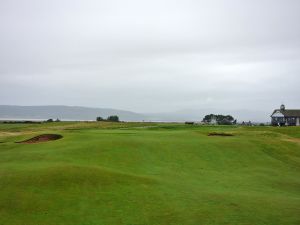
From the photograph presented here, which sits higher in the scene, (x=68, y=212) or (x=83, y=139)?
(x=83, y=139)

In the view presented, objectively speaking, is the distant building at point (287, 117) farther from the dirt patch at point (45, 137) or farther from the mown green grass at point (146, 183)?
the dirt patch at point (45, 137)

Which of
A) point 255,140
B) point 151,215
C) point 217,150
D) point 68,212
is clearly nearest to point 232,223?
point 151,215

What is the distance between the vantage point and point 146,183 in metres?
22.5

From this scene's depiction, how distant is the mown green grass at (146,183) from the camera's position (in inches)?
661

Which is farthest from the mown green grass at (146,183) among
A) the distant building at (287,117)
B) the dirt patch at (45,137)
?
the distant building at (287,117)

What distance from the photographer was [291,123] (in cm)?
12469

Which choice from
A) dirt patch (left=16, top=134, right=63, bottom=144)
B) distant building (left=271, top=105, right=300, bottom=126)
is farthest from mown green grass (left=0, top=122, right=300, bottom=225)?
distant building (left=271, top=105, right=300, bottom=126)

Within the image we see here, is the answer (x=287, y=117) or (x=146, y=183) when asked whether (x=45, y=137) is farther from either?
(x=287, y=117)

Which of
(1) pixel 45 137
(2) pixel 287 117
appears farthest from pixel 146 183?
(2) pixel 287 117

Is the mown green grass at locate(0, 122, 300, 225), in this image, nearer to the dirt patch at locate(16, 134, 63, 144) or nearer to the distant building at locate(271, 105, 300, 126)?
Result: the dirt patch at locate(16, 134, 63, 144)

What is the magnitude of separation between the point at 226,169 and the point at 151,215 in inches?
592

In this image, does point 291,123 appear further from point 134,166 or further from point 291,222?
point 291,222

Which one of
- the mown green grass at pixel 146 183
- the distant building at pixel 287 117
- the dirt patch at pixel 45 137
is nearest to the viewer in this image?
the mown green grass at pixel 146 183

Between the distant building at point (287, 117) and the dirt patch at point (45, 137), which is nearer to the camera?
the dirt patch at point (45, 137)
